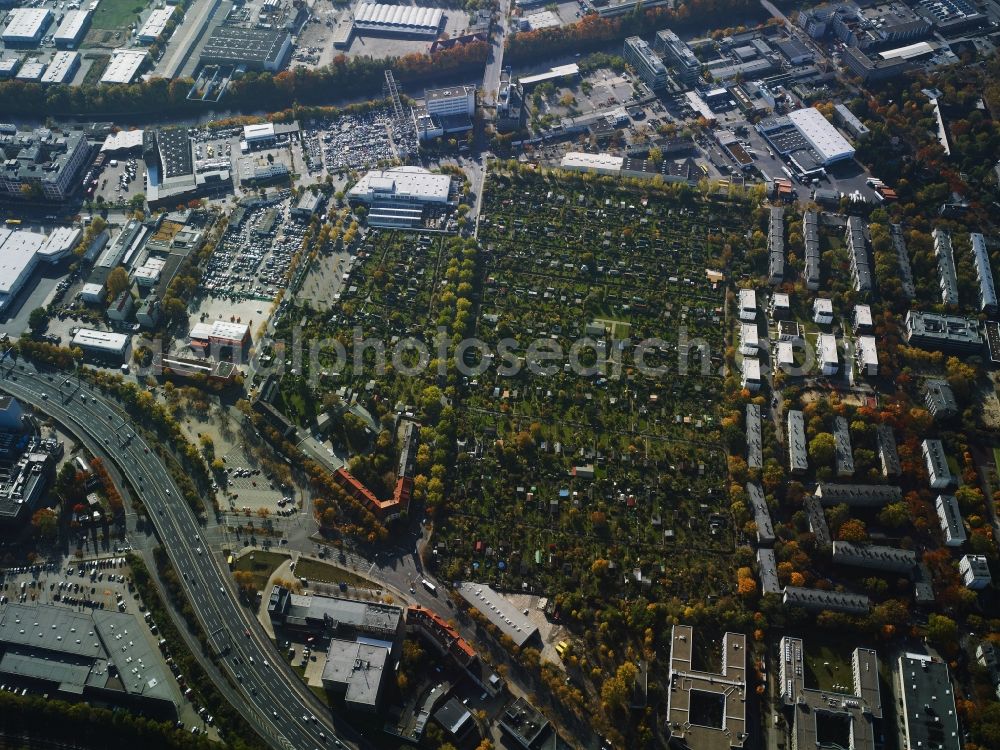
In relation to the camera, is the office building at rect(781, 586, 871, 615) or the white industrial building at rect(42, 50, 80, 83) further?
the white industrial building at rect(42, 50, 80, 83)

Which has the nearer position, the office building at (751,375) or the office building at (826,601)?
the office building at (826,601)

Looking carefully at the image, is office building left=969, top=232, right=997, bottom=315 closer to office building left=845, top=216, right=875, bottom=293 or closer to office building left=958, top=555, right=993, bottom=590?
office building left=845, top=216, right=875, bottom=293

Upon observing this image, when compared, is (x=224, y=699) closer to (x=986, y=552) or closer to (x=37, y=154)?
(x=986, y=552)

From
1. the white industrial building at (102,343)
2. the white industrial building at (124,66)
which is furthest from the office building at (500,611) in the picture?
the white industrial building at (124,66)

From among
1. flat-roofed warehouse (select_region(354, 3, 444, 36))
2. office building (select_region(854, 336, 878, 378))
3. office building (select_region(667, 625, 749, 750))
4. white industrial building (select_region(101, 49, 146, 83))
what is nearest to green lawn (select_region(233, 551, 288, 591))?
office building (select_region(667, 625, 749, 750))

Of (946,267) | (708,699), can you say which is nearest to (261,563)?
(708,699)

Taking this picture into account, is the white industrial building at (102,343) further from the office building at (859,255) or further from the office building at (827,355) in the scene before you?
the office building at (859,255)

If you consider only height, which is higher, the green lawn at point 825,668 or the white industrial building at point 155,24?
the white industrial building at point 155,24

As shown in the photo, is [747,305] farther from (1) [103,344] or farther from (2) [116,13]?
(2) [116,13]
